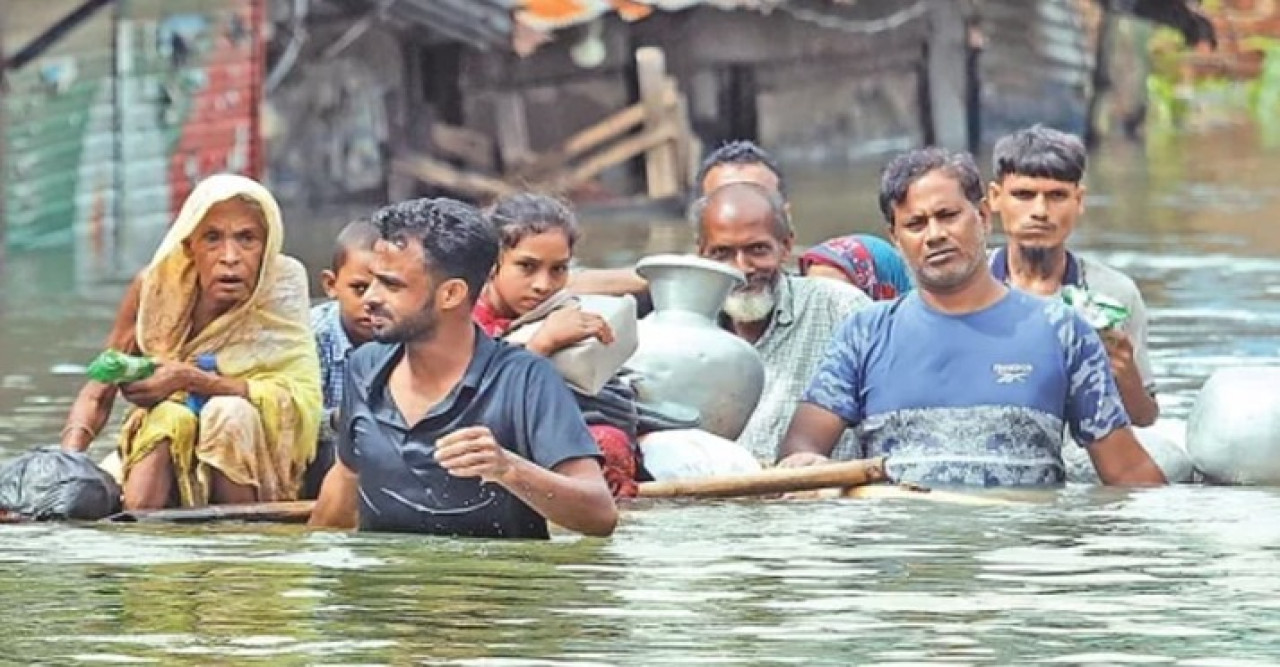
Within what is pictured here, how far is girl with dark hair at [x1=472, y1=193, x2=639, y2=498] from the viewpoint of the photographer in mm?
10898

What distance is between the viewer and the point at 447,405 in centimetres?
943

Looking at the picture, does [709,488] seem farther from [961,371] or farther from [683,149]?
[683,149]

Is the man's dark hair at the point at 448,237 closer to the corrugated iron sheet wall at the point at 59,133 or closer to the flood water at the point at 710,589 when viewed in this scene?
the flood water at the point at 710,589

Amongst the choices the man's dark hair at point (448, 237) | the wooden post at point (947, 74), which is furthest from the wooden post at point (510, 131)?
the man's dark hair at point (448, 237)

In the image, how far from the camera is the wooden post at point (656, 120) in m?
28.0

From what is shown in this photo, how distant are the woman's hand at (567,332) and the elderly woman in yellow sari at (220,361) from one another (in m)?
0.78

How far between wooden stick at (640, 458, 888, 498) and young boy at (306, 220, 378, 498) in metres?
0.92

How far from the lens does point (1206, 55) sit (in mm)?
48969

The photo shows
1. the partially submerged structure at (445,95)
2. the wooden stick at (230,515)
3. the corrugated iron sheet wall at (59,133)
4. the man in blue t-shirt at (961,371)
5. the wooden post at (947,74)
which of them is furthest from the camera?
the wooden post at (947,74)

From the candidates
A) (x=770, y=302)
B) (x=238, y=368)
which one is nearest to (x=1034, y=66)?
(x=770, y=302)

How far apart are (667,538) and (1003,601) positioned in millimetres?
1340

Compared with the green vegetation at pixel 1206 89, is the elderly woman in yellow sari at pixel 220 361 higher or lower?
lower

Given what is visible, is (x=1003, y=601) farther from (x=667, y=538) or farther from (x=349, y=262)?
(x=349, y=262)

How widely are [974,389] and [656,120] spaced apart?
17.3 meters
